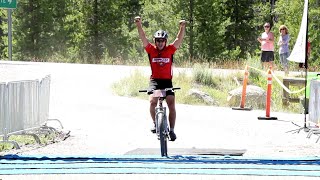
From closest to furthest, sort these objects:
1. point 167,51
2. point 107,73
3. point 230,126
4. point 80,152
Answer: point 167,51 < point 80,152 < point 230,126 < point 107,73

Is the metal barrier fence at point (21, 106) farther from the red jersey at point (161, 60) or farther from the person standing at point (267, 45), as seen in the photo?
the person standing at point (267, 45)

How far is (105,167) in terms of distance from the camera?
9.58 meters

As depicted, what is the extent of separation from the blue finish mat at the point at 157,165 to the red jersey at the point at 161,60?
1.62 meters

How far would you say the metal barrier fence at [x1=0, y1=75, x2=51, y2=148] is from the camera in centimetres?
1342

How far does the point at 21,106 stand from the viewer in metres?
14.1

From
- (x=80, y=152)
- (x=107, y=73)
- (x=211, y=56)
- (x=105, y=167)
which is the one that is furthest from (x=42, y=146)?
(x=211, y=56)

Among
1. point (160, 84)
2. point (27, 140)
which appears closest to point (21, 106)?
point (27, 140)

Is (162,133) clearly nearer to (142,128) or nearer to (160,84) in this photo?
(160,84)

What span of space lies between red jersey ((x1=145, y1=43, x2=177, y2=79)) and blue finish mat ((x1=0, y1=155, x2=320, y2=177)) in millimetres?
1623

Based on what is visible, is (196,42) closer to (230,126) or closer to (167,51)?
(230,126)

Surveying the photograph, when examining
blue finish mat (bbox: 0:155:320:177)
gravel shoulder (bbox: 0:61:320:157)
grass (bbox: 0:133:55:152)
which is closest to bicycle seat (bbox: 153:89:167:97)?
blue finish mat (bbox: 0:155:320:177)

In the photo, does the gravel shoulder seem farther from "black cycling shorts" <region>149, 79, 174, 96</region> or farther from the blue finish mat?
the blue finish mat

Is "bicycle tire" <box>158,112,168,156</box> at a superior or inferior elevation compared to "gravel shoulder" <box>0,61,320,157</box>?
superior

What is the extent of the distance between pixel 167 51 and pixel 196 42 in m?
36.3
